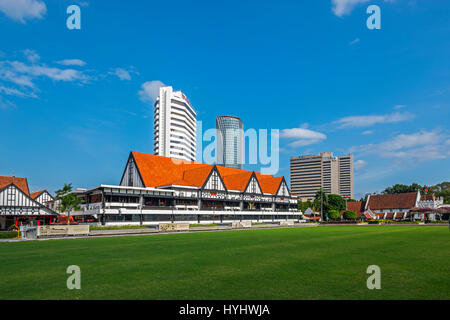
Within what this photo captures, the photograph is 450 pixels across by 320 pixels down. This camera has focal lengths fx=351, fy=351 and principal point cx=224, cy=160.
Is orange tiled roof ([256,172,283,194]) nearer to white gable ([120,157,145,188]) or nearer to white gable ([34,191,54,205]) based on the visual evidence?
white gable ([120,157,145,188])

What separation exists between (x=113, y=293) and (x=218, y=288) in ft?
7.82

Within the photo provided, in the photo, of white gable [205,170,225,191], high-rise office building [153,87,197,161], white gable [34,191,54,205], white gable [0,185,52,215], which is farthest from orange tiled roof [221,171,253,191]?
high-rise office building [153,87,197,161]

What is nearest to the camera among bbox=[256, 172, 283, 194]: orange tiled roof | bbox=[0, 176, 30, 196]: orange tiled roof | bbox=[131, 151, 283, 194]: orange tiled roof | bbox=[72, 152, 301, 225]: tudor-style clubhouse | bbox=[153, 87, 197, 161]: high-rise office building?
bbox=[72, 152, 301, 225]: tudor-style clubhouse

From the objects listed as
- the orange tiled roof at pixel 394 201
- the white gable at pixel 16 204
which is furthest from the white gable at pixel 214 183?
the orange tiled roof at pixel 394 201

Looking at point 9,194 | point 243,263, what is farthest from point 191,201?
point 243,263

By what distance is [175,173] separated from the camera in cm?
7806

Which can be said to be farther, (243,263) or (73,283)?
(243,263)

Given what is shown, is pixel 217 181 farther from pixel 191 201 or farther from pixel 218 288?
pixel 218 288

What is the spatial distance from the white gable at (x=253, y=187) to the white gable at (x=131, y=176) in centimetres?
2792

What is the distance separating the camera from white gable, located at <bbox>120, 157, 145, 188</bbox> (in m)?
69.2

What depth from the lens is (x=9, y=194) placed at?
179 feet

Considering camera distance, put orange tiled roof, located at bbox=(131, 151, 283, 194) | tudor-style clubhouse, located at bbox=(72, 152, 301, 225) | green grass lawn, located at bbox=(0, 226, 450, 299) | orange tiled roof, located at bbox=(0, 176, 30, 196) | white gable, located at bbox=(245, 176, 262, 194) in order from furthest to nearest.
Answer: white gable, located at bbox=(245, 176, 262, 194), orange tiled roof, located at bbox=(131, 151, 283, 194), orange tiled roof, located at bbox=(0, 176, 30, 196), tudor-style clubhouse, located at bbox=(72, 152, 301, 225), green grass lawn, located at bbox=(0, 226, 450, 299)

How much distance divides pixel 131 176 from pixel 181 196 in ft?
37.6

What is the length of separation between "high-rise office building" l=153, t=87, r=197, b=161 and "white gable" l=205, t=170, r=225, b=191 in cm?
5815
